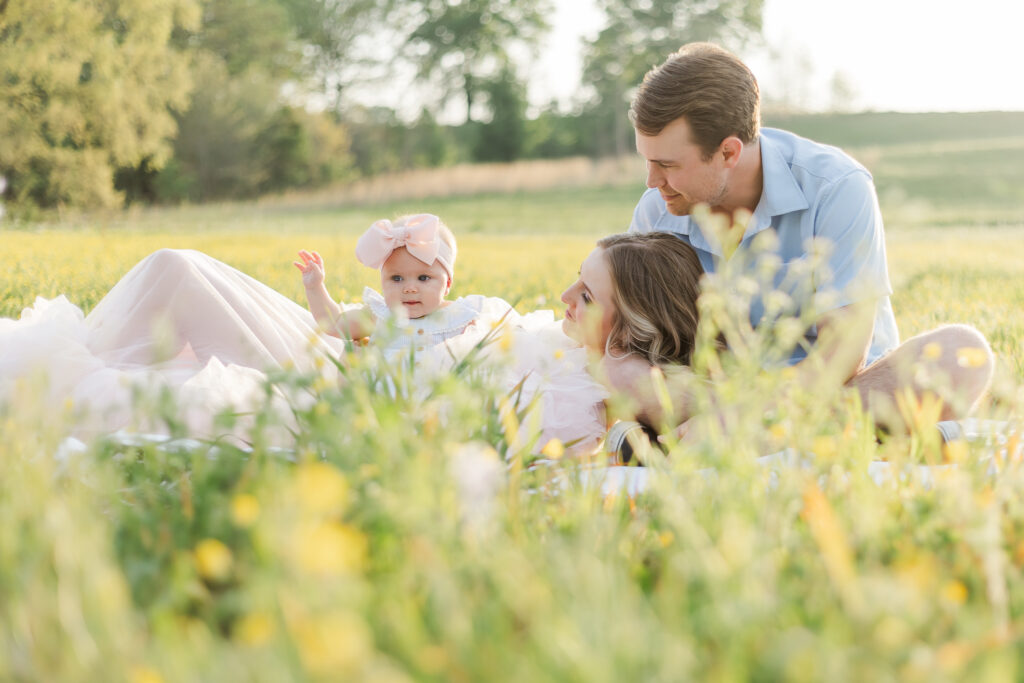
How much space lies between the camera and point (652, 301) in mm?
3531

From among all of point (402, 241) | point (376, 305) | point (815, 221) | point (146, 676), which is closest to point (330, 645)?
point (146, 676)

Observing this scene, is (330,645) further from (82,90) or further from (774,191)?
(82,90)

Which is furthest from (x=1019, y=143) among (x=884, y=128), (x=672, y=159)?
(x=672, y=159)

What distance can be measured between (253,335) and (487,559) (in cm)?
264

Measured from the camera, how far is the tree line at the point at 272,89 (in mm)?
21891

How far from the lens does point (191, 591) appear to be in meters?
1.48

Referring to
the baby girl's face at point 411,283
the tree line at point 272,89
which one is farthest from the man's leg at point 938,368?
the tree line at point 272,89

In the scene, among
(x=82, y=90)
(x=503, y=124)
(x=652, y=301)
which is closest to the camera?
(x=652, y=301)

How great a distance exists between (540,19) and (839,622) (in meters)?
48.1

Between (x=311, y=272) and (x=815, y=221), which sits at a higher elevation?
(x=815, y=221)

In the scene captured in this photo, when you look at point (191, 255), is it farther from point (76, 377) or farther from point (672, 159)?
point (672, 159)

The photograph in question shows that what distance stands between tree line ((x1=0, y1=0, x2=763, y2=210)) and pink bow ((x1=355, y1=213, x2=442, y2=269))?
19.9m

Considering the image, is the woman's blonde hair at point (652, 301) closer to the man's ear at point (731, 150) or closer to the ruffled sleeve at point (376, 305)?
the man's ear at point (731, 150)

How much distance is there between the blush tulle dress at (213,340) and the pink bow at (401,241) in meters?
0.26
